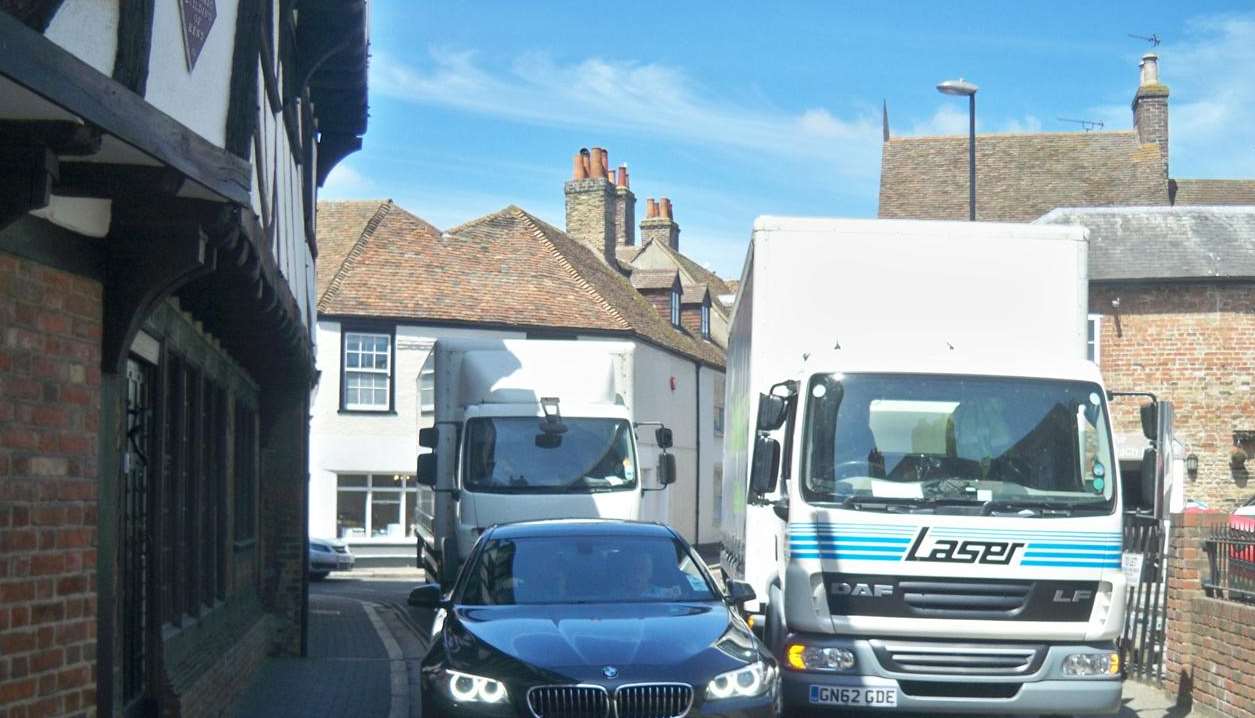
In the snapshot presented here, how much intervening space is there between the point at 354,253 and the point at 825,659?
102 ft

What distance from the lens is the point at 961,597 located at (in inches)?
373

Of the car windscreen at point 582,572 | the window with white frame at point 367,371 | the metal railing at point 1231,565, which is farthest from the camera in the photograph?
the window with white frame at point 367,371

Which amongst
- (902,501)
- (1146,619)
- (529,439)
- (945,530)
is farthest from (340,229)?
(945,530)

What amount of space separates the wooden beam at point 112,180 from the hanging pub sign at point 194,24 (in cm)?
115

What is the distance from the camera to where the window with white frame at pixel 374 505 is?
37.6m

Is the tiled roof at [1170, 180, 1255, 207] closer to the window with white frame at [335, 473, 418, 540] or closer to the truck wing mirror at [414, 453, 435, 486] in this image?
the window with white frame at [335, 473, 418, 540]

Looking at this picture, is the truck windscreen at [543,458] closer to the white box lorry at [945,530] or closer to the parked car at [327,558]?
the white box lorry at [945,530]

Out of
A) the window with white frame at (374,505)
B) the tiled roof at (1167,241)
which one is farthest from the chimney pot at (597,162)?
the tiled roof at (1167,241)

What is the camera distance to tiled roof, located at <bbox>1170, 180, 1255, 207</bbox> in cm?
3788

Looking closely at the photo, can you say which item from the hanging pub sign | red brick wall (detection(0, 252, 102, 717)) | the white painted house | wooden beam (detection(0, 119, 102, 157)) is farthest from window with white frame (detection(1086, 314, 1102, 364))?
wooden beam (detection(0, 119, 102, 157))

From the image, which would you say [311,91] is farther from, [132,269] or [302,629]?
[132,269]

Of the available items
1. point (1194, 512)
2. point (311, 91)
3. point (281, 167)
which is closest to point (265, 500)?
point (311, 91)

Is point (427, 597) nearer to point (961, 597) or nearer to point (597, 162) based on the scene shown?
point (961, 597)

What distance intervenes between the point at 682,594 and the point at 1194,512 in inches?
183
